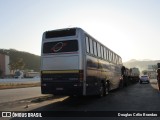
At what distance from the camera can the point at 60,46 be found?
14.7 m

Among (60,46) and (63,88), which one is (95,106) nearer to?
(63,88)

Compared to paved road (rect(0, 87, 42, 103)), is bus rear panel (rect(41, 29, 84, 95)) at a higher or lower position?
higher

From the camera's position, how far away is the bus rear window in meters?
14.2

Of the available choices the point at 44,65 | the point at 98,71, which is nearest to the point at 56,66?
the point at 44,65

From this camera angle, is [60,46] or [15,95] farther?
[15,95]

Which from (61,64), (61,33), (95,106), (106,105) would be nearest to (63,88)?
(61,64)

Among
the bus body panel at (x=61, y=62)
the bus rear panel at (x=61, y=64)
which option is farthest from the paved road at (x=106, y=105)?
the bus body panel at (x=61, y=62)

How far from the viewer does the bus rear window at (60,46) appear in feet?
46.7

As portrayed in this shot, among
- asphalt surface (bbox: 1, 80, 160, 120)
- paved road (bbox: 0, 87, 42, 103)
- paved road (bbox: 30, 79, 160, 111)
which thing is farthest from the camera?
paved road (bbox: 0, 87, 42, 103)

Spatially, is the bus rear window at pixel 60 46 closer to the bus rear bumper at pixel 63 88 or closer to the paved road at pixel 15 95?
the bus rear bumper at pixel 63 88

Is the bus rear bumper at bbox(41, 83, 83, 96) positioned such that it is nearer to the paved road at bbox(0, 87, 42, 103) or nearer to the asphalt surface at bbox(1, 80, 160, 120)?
the asphalt surface at bbox(1, 80, 160, 120)

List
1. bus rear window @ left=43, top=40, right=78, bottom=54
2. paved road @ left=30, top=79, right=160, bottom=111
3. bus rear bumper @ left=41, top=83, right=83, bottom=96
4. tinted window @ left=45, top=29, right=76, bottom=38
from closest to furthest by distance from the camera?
paved road @ left=30, top=79, right=160, bottom=111 → bus rear bumper @ left=41, top=83, right=83, bottom=96 → bus rear window @ left=43, top=40, right=78, bottom=54 → tinted window @ left=45, top=29, right=76, bottom=38

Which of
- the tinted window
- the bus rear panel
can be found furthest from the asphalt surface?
the tinted window

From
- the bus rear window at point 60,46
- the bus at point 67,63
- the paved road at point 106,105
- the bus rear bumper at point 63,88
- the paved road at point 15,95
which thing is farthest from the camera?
the paved road at point 15,95
